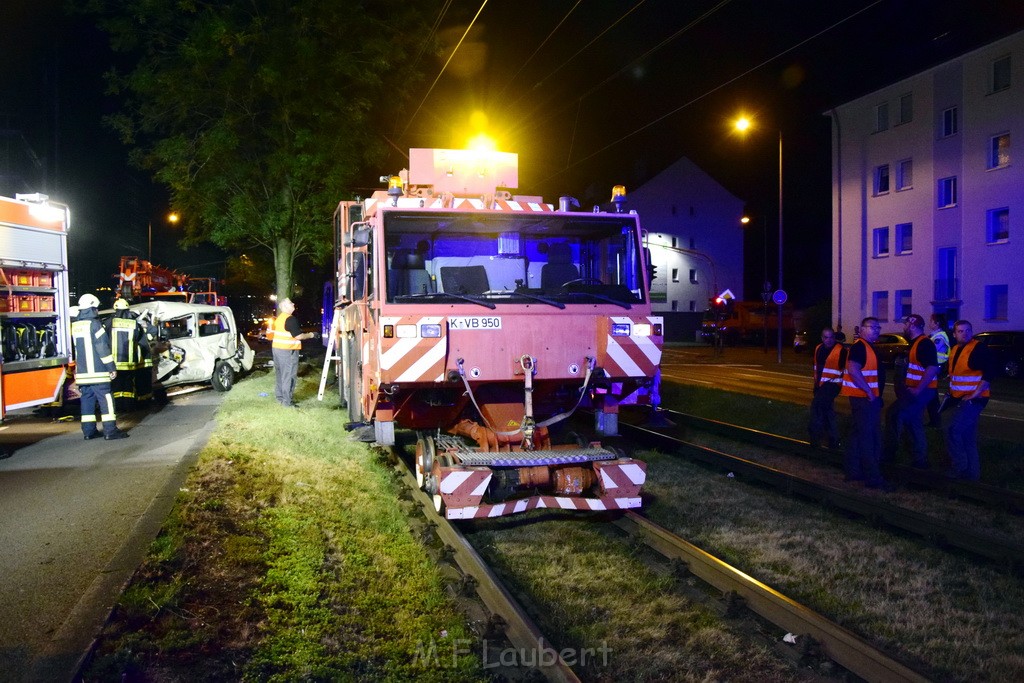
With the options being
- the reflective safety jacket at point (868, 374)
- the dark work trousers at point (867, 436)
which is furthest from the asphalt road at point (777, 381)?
the reflective safety jacket at point (868, 374)

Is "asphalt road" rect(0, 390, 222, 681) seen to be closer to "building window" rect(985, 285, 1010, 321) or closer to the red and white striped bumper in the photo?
the red and white striped bumper

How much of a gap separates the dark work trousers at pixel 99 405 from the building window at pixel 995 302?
29.7m

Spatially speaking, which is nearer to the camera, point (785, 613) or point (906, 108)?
point (785, 613)

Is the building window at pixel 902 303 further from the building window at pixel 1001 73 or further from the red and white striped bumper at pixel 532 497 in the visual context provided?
the red and white striped bumper at pixel 532 497

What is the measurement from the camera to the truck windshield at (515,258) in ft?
23.2

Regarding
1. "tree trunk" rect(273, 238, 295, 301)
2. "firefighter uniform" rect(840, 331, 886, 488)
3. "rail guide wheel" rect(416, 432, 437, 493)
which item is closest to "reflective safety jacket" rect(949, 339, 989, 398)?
"firefighter uniform" rect(840, 331, 886, 488)

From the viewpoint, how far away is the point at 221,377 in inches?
672

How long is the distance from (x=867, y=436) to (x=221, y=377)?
43.4ft

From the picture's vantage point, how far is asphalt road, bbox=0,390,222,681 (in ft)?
14.2

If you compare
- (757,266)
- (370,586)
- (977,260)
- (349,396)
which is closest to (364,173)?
(349,396)

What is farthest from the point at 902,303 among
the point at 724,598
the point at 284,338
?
the point at 724,598

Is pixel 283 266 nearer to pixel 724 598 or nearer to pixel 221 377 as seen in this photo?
pixel 221 377

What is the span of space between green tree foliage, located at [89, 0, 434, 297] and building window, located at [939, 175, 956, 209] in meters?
22.7

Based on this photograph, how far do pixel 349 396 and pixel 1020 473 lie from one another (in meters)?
8.23
